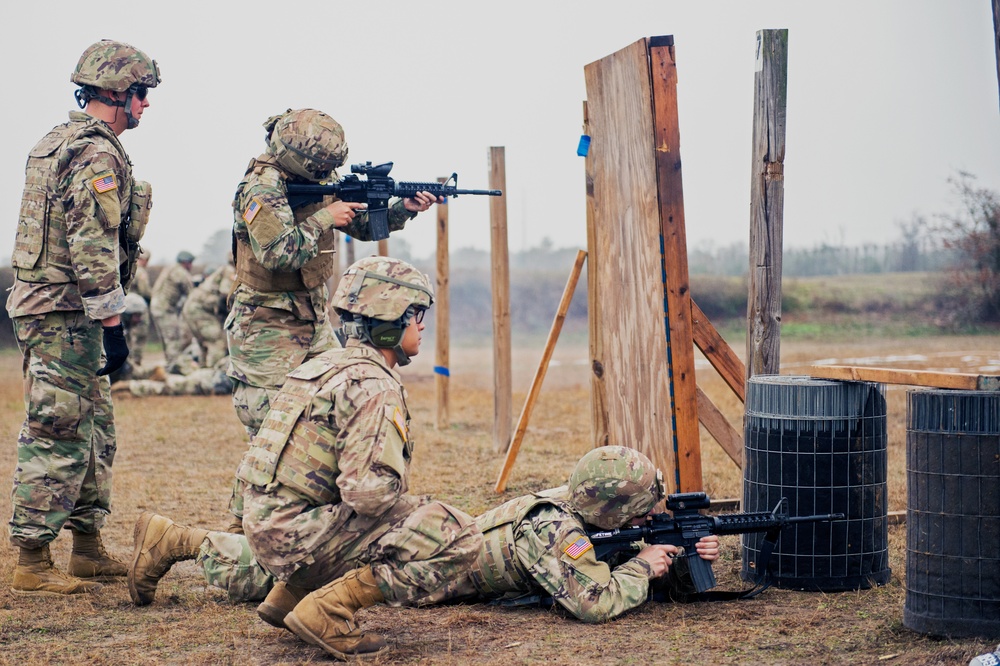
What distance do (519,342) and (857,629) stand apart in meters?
25.4

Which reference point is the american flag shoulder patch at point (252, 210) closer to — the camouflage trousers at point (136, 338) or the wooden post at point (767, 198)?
the wooden post at point (767, 198)

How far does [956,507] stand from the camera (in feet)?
13.5

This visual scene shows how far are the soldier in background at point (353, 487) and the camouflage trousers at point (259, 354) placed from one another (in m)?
1.34

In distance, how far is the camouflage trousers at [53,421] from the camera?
209 inches

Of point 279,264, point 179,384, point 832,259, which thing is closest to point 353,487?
point 279,264

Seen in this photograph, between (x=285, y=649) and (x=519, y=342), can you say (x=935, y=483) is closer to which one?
(x=285, y=649)

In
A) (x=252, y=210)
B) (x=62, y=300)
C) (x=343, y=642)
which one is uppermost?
(x=252, y=210)

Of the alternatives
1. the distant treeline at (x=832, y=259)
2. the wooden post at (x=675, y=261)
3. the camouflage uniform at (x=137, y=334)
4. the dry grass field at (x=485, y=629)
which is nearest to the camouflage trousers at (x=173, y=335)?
the camouflage uniform at (x=137, y=334)

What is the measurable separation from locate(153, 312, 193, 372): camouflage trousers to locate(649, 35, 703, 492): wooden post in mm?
12580

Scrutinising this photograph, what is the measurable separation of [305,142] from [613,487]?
7.98 feet

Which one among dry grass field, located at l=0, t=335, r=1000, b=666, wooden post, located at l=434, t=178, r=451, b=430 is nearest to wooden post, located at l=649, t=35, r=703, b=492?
dry grass field, located at l=0, t=335, r=1000, b=666

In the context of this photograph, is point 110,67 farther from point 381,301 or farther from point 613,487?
point 613,487

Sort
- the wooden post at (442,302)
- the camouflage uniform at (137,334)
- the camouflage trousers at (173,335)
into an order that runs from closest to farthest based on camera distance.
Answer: the wooden post at (442,302) < the camouflage uniform at (137,334) < the camouflage trousers at (173,335)

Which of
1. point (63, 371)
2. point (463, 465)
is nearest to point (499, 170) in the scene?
point (463, 465)
